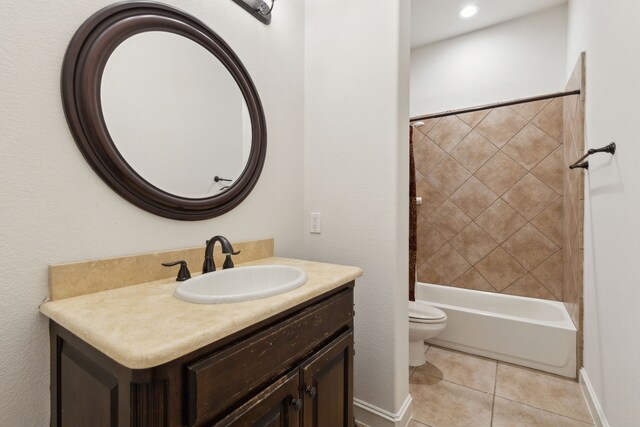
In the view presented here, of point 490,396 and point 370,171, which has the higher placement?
point 370,171

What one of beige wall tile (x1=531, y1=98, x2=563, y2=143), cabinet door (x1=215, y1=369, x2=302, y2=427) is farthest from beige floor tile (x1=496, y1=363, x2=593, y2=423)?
beige wall tile (x1=531, y1=98, x2=563, y2=143)

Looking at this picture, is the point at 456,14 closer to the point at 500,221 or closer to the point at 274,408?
the point at 500,221

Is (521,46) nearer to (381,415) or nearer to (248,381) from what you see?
(381,415)

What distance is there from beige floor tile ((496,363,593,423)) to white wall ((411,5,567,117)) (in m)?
2.33

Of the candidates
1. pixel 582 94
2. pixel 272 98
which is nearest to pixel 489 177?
pixel 582 94

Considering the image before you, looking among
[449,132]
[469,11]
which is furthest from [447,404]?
[469,11]

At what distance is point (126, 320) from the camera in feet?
2.25

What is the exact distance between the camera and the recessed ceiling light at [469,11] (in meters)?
2.54

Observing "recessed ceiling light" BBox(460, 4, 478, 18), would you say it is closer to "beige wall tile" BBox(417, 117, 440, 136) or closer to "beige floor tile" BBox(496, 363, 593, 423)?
"beige wall tile" BBox(417, 117, 440, 136)

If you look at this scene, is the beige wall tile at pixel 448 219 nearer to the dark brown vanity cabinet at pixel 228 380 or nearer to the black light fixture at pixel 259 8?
the dark brown vanity cabinet at pixel 228 380

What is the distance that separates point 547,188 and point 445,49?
172 centimetres

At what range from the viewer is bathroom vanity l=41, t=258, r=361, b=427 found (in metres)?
0.57

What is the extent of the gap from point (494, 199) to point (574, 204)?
0.73 m

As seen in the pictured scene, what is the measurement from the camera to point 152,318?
696 mm
